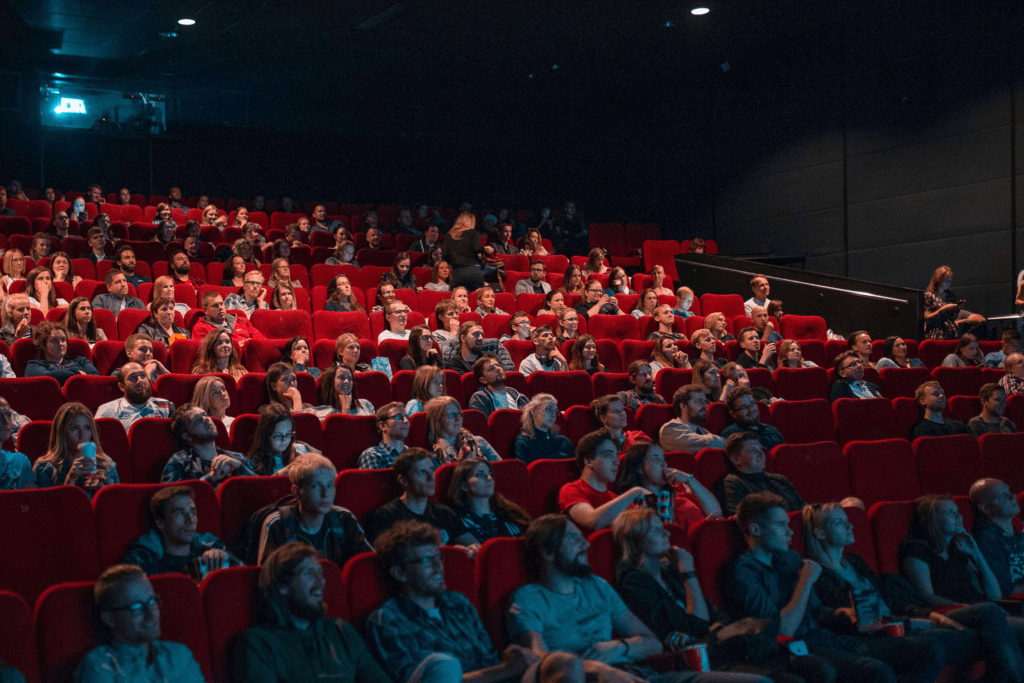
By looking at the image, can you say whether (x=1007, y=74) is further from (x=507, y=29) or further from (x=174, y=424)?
(x=174, y=424)

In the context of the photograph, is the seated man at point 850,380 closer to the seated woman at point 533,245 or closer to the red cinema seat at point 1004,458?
the red cinema seat at point 1004,458

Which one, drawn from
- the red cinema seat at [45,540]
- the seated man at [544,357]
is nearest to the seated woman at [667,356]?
the seated man at [544,357]

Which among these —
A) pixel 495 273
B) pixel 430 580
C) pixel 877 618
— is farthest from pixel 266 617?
pixel 495 273

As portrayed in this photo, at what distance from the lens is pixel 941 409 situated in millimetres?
2791

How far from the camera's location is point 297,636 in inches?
52.1

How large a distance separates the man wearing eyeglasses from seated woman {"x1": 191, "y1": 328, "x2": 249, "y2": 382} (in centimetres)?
74

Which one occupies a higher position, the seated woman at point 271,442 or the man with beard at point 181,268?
the man with beard at point 181,268

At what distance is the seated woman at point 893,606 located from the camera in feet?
5.54

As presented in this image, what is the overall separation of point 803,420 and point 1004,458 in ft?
1.70

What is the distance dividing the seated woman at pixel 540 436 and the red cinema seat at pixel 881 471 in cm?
69

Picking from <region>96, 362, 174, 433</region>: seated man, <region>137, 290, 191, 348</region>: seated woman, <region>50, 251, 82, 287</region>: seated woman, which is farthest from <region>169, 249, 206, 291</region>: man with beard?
<region>96, 362, 174, 433</region>: seated man

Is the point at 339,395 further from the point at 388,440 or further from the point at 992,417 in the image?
the point at 992,417

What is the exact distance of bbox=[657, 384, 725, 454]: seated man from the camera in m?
2.35

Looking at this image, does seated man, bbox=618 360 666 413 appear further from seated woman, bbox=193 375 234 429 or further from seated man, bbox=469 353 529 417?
seated woman, bbox=193 375 234 429
